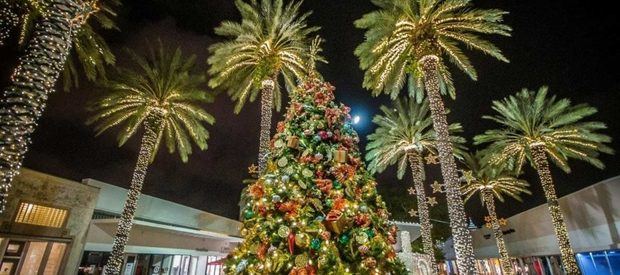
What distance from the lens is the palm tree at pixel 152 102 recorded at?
669 inches

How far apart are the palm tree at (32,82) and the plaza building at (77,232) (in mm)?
9230

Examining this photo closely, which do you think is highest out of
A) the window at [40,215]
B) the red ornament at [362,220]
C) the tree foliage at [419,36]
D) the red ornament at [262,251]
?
the tree foliage at [419,36]

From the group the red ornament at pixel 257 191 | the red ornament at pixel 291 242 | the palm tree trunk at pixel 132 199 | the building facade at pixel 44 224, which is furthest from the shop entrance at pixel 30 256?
the red ornament at pixel 291 242

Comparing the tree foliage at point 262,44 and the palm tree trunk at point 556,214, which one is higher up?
the tree foliage at point 262,44

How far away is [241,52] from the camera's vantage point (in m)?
16.6

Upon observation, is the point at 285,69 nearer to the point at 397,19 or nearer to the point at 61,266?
the point at 397,19

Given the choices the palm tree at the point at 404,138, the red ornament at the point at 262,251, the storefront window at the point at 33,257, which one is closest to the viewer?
the red ornament at the point at 262,251

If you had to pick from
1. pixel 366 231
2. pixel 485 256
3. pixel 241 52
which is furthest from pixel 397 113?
pixel 485 256

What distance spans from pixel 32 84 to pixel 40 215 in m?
10.6

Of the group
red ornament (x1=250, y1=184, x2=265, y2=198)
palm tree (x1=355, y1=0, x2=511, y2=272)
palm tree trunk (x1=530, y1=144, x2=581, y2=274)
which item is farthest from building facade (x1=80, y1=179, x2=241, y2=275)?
palm tree trunk (x1=530, y1=144, x2=581, y2=274)

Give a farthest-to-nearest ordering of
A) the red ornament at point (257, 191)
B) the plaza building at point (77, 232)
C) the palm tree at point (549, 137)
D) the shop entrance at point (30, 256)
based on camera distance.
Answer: the palm tree at point (549, 137)
the plaza building at point (77, 232)
the shop entrance at point (30, 256)
the red ornament at point (257, 191)

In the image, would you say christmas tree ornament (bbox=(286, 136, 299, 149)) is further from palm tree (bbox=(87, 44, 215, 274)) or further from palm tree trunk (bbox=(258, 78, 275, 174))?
palm tree (bbox=(87, 44, 215, 274))

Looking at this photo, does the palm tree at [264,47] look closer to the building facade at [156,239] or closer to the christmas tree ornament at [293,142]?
the christmas tree ornament at [293,142]

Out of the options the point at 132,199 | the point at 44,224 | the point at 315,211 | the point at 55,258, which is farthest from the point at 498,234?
the point at 44,224
